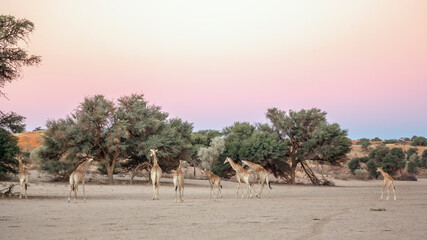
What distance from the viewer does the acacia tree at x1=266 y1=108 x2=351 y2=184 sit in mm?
45375

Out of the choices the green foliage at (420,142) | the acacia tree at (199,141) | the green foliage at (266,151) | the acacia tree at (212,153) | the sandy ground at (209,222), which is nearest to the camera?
the sandy ground at (209,222)

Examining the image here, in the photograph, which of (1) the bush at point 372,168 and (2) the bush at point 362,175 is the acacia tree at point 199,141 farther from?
(1) the bush at point 372,168

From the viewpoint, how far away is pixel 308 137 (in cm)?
4791

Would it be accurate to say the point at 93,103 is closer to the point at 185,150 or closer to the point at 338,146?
the point at 185,150

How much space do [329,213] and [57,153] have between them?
30.4 m

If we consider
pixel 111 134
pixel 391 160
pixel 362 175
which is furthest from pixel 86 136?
pixel 391 160

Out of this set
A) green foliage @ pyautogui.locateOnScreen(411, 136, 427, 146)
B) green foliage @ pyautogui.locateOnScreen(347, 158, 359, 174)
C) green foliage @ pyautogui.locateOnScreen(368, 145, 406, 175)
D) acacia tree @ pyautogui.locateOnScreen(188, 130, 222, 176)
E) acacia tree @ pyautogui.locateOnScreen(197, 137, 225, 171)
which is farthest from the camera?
green foliage @ pyautogui.locateOnScreen(411, 136, 427, 146)

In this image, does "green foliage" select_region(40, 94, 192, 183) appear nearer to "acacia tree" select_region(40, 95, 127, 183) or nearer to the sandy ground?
"acacia tree" select_region(40, 95, 127, 183)

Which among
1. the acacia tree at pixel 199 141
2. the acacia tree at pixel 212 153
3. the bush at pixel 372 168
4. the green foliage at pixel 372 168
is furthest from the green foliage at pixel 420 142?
the acacia tree at pixel 212 153

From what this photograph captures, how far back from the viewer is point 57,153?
135 feet

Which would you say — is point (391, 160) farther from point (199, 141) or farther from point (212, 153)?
point (212, 153)

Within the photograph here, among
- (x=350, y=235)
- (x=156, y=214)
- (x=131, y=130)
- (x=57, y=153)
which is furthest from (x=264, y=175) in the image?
(x=57, y=153)

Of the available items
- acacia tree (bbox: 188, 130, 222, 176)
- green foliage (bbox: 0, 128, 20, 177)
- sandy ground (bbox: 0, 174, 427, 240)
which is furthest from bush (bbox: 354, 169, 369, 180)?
green foliage (bbox: 0, 128, 20, 177)

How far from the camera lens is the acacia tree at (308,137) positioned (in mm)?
45375
